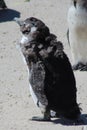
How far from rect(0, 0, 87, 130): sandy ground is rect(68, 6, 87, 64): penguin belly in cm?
35

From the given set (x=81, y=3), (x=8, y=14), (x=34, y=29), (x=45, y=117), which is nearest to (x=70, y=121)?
(x=45, y=117)

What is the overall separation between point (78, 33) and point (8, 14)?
3489 mm

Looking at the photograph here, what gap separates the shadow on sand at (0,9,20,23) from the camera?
11084 millimetres

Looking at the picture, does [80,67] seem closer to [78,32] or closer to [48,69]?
[78,32]

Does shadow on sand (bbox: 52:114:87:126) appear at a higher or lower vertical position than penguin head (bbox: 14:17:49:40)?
lower

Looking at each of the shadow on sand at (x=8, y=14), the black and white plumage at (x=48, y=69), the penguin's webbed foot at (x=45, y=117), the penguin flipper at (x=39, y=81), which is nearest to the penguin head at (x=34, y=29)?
the black and white plumage at (x=48, y=69)

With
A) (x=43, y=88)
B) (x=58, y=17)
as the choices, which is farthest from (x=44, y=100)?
(x=58, y=17)

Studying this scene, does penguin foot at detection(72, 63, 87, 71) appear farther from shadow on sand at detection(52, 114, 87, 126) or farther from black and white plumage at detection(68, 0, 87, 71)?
shadow on sand at detection(52, 114, 87, 126)

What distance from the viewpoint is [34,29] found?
6.00 meters

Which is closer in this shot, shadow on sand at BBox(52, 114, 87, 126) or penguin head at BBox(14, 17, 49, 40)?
penguin head at BBox(14, 17, 49, 40)

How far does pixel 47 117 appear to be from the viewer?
6.26m

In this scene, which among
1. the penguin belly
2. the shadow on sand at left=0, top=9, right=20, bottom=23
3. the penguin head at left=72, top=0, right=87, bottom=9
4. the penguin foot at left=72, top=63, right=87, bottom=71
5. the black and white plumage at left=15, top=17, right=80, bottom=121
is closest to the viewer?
the black and white plumage at left=15, top=17, right=80, bottom=121

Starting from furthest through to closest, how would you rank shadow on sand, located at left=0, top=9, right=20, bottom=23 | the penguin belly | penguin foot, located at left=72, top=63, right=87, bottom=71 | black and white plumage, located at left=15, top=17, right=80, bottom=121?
shadow on sand, located at left=0, top=9, right=20, bottom=23
penguin foot, located at left=72, top=63, right=87, bottom=71
the penguin belly
black and white plumage, located at left=15, top=17, right=80, bottom=121

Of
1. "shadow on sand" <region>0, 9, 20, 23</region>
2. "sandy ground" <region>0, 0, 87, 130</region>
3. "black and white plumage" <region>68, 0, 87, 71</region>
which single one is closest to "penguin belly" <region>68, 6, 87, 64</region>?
"black and white plumage" <region>68, 0, 87, 71</region>
